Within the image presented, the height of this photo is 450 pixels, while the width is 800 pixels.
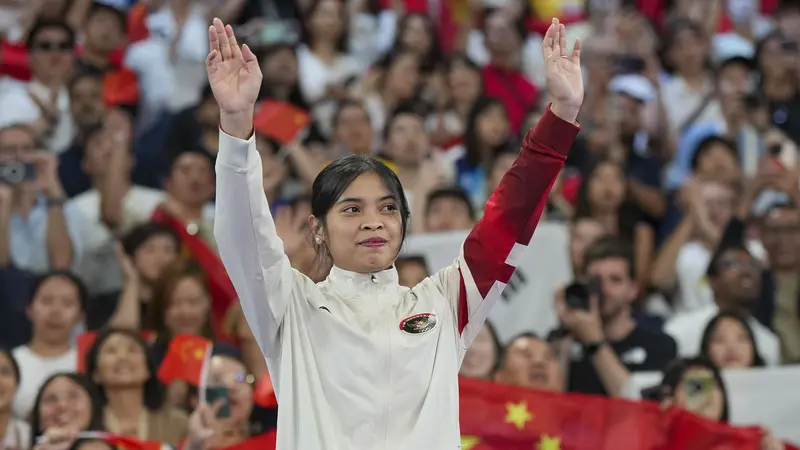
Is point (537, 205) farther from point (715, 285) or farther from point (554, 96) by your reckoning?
point (715, 285)

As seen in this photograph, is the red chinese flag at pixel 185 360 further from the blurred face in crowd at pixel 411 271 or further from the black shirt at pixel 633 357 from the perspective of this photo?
the black shirt at pixel 633 357

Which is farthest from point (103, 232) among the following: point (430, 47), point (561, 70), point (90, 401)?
point (561, 70)

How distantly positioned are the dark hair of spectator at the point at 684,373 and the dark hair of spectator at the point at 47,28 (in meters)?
5.27

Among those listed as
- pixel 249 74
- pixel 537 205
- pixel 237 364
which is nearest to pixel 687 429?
pixel 237 364

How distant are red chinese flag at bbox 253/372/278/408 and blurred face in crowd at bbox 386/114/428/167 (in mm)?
2866

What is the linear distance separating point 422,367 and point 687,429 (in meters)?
3.19

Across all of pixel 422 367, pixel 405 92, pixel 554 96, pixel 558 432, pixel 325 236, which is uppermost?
pixel 405 92

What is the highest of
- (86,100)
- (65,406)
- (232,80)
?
(86,100)

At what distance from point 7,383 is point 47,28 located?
4.06 metres

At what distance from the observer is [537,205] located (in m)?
3.99

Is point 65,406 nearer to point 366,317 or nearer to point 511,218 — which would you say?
point 366,317

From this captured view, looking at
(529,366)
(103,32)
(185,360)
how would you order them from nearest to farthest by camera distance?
1. (185,360)
2. (529,366)
3. (103,32)

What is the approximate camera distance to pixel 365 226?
3.92 metres

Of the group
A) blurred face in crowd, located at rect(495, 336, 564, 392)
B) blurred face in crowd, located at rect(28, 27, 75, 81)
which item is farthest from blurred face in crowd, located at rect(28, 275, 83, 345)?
blurred face in crowd, located at rect(28, 27, 75, 81)
